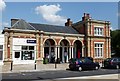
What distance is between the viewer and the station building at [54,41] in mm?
29984

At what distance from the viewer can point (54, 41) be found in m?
33.4

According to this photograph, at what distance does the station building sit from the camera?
2998 centimetres

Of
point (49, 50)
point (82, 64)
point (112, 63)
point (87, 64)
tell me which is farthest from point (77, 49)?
point (82, 64)

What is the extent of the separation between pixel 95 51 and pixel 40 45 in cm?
1005

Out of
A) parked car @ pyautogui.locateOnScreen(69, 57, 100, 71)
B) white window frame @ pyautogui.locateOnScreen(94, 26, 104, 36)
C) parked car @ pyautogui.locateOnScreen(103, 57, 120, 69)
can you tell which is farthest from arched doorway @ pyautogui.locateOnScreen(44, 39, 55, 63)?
parked car @ pyautogui.locateOnScreen(69, 57, 100, 71)

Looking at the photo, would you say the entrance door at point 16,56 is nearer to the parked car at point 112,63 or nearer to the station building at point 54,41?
the station building at point 54,41

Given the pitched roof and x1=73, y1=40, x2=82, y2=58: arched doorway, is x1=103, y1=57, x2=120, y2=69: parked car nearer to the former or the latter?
x1=73, y1=40, x2=82, y2=58: arched doorway

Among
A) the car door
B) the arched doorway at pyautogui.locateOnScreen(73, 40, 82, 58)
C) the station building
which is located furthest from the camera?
the arched doorway at pyautogui.locateOnScreen(73, 40, 82, 58)

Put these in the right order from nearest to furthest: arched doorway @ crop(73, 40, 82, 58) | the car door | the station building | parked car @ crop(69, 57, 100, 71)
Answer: parked car @ crop(69, 57, 100, 71)
the car door
the station building
arched doorway @ crop(73, 40, 82, 58)

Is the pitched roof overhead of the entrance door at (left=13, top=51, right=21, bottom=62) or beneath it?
overhead

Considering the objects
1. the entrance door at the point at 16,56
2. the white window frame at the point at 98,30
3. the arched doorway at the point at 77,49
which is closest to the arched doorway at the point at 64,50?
the arched doorway at the point at 77,49

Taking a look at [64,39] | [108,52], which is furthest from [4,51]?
[108,52]

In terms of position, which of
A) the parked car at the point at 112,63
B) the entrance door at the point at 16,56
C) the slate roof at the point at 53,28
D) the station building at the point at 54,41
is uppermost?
the slate roof at the point at 53,28

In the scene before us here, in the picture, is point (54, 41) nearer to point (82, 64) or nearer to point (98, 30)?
point (98, 30)
